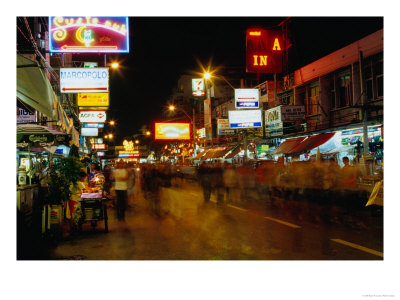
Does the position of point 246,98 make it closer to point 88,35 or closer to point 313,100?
point 313,100

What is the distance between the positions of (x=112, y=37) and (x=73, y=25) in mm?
1421

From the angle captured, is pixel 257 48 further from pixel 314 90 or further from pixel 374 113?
pixel 374 113

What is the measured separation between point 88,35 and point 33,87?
5408 mm

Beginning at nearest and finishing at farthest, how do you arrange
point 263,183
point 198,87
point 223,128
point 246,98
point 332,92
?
point 263,183 < point 332,92 < point 246,98 < point 223,128 < point 198,87

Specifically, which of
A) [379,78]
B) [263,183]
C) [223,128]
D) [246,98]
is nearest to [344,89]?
[379,78]

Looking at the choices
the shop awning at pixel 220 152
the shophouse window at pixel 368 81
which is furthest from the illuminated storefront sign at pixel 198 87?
the shophouse window at pixel 368 81

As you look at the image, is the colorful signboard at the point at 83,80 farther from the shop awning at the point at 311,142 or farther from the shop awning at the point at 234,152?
the shop awning at the point at 234,152

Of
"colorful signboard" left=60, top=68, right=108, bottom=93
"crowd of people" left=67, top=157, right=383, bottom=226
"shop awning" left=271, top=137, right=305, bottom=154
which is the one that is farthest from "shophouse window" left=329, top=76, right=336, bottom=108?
"colorful signboard" left=60, top=68, right=108, bottom=93

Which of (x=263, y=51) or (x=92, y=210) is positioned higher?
(x=263, y=51)

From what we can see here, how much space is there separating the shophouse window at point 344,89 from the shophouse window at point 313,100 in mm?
1964

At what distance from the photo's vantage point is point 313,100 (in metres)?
25.4

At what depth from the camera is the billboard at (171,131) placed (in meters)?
46.3

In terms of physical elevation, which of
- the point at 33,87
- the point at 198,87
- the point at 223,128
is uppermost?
the point at 198,87

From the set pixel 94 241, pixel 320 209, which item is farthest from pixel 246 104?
pixel 94 241
